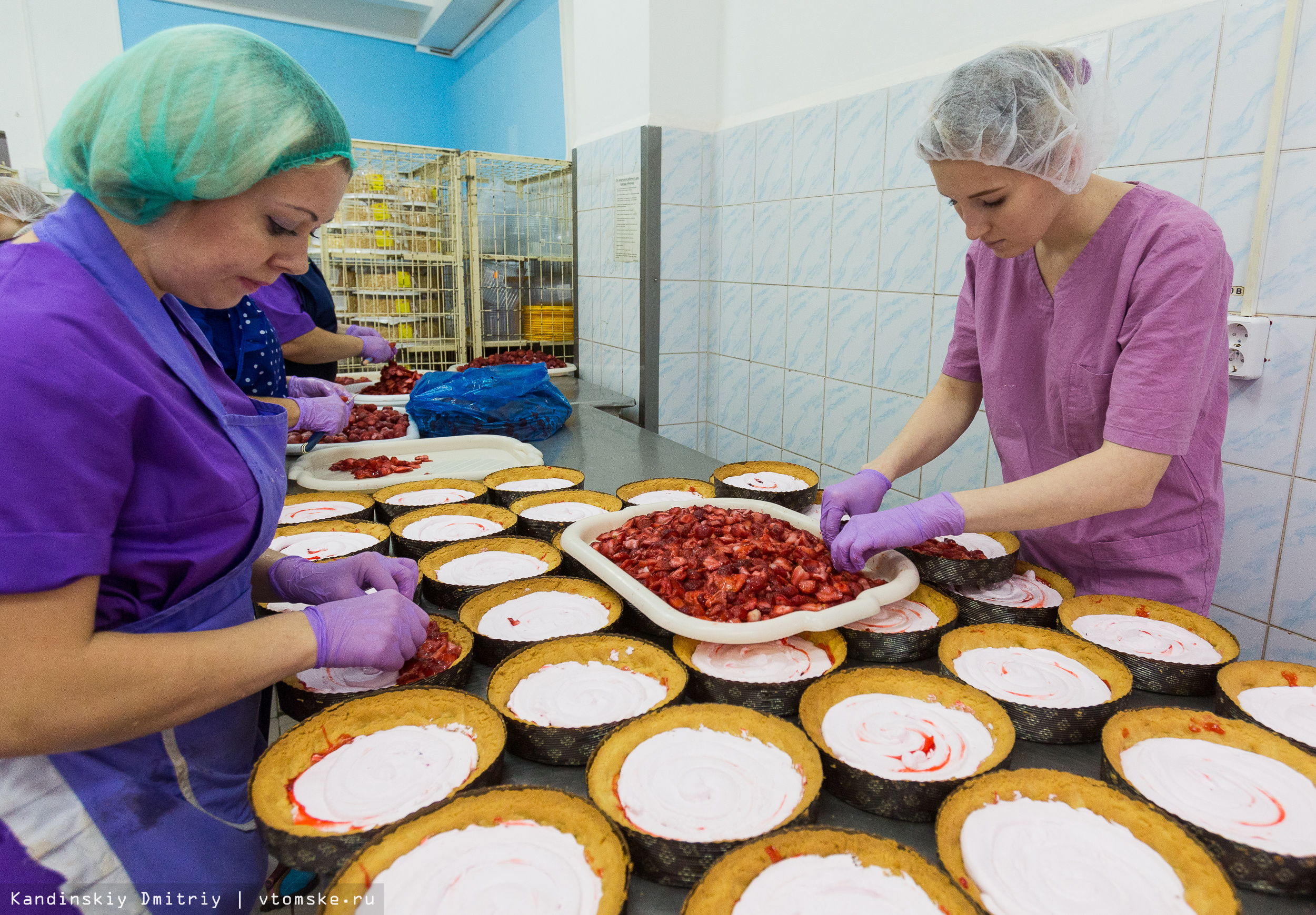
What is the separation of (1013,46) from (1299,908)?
1.54 meters

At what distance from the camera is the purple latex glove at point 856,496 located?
1.87 meters

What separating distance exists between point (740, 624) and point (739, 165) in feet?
10.9

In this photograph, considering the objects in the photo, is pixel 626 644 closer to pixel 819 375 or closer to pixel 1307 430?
pixel 1307 430

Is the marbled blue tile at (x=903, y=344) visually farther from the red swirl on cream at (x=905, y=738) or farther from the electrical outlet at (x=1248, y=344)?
the red swirl on cream at (x=905, y=738)

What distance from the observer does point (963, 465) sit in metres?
2.98

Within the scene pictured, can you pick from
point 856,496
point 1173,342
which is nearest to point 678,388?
point 856,496

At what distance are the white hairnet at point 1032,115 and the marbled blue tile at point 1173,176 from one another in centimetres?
74

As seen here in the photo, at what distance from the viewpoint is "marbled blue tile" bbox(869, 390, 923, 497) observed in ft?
10.6

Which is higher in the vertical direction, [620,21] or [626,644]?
[620,21]

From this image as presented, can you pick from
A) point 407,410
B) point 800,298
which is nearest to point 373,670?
point 407,410

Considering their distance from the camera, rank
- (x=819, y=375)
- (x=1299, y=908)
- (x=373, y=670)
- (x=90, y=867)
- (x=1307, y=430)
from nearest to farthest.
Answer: (x=1299, y=908)
(x=90, y=867)
(x=373, y=670)
(x=1307, y=430)
(x=819, y=375)

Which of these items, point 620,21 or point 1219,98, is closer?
point 1219,98

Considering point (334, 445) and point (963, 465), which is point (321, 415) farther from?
point (963, 465)

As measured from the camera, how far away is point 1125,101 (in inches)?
91.2
